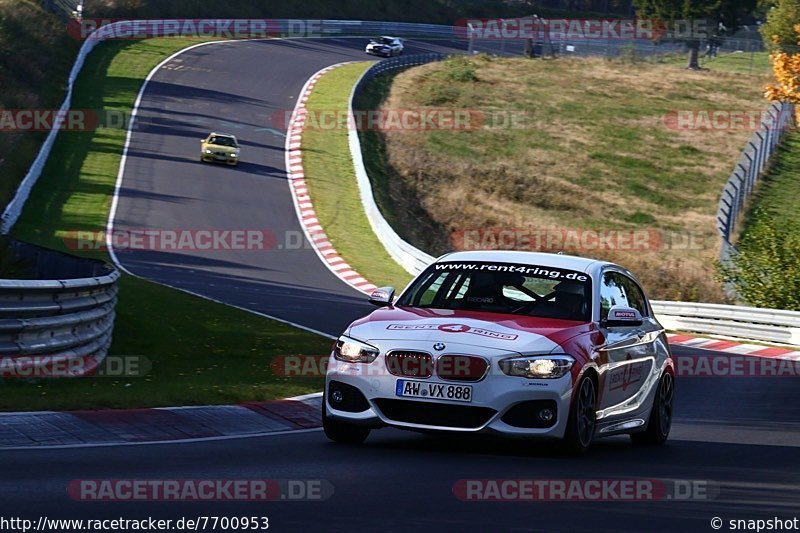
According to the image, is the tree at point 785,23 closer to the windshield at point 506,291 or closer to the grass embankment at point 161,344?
the grass embankment at point 161,344

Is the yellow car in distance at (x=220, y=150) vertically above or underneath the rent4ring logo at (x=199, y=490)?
underneath

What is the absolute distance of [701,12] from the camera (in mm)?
85688

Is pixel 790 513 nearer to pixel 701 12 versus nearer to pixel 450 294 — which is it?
pixel 450 294

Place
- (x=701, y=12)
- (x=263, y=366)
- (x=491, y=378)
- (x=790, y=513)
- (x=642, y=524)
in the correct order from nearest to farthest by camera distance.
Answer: (x=642, y=524) < (x=790, y=513) < (x=491, y=378) < (x=263, y=366) < (x=701, y=12)

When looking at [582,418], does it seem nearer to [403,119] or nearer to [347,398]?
[347,398]

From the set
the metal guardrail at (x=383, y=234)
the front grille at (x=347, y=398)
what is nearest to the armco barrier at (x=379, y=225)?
the metal guardrail at (x=383, y=234)

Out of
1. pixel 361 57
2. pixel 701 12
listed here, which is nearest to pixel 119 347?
pixel 361 57

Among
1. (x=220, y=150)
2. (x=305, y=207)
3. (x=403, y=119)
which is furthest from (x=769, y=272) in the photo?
(x=403, y=119)

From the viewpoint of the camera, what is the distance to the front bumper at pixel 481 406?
9.41 m

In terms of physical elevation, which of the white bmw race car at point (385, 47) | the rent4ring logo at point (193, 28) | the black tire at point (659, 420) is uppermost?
the black tire at point (659, 420)

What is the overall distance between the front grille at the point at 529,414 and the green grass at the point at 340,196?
20720 millimetres

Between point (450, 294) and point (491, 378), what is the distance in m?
1.58

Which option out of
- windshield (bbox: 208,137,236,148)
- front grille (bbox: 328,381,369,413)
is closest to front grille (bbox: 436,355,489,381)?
front grille (bbox: 328,381,369,413)

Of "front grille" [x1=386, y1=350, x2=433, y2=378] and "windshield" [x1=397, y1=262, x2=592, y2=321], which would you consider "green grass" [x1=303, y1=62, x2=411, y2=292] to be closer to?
"windshield" [x1=397, y1=262, x2=592, y2=321]
